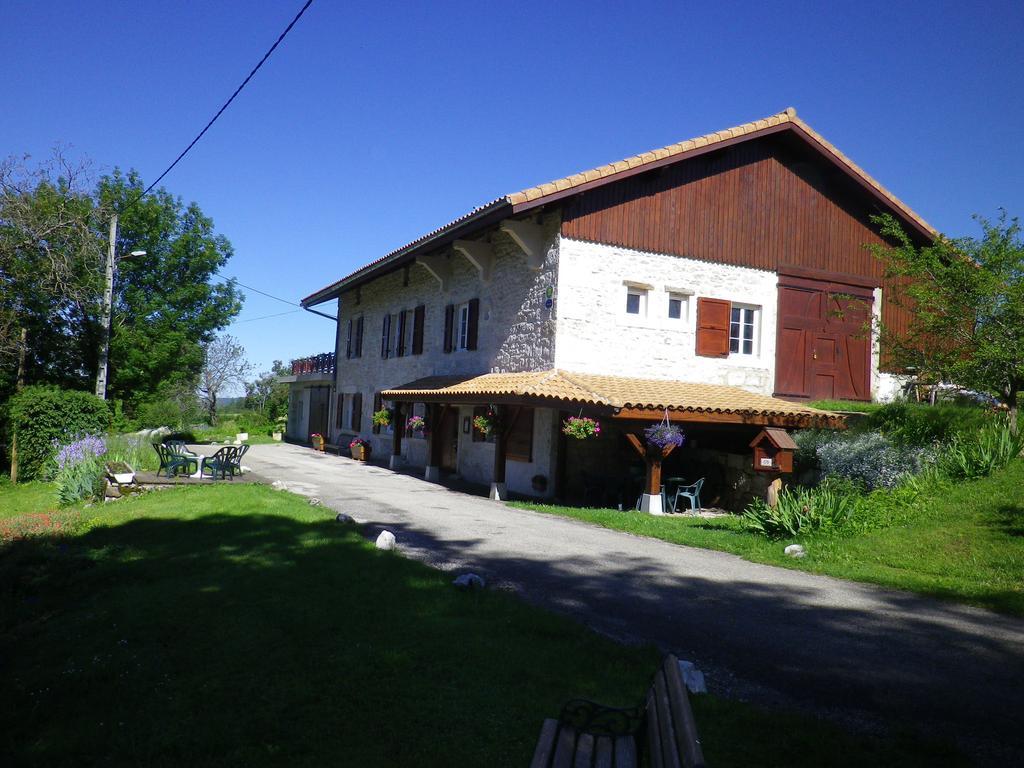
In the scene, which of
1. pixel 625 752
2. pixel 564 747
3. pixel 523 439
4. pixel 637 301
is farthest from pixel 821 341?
pixel 564 747

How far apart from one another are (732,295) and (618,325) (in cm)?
291

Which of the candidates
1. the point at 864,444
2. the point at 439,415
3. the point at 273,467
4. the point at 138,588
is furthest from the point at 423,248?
the point at 138,588

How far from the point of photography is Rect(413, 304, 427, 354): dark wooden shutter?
72.0 feet

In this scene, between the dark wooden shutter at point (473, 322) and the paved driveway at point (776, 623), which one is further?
the dark wooden shutter at point (473, 322)

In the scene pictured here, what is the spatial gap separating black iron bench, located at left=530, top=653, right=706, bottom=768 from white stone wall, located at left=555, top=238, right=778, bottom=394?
38.3 ft

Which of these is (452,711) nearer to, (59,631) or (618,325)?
(59,631)

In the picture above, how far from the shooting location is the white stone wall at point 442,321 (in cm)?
1563

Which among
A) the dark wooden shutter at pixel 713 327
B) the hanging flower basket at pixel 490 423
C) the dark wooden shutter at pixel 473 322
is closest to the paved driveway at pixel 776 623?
the hanging flower basket at pixel 490 423

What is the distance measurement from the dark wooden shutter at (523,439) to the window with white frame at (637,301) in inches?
115

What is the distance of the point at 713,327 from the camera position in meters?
16.3

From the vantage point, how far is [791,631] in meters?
5.80

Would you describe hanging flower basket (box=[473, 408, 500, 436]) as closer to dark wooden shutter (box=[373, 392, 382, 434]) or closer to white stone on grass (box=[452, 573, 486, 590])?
white stone on grass (box=[452, 573, 486, 590])

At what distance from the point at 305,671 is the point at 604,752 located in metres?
2.31

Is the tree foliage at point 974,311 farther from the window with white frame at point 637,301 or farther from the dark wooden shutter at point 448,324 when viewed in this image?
the dark wooden shutter at point 448,324
